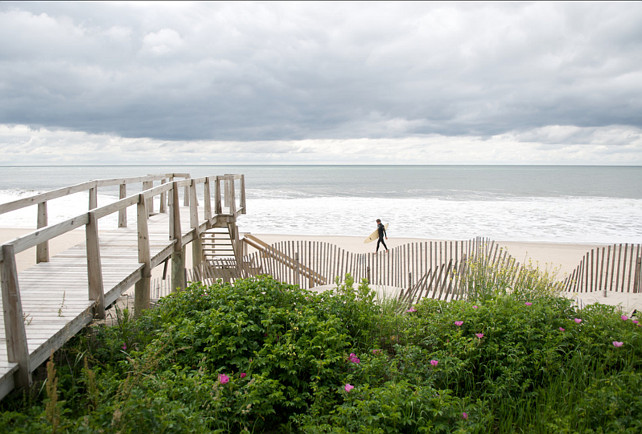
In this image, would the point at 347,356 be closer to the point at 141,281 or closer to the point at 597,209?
the point at 141,281

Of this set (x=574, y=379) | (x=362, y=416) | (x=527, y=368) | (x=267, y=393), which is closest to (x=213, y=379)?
(x=267, y=393)

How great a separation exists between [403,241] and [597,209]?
1028 inches

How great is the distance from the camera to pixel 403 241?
24.0m

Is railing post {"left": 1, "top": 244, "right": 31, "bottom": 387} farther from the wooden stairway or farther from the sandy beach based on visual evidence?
the sandy beach

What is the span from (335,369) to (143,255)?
396 cm

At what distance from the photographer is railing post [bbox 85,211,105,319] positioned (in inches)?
204

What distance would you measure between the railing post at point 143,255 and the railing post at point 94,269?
4.14ft

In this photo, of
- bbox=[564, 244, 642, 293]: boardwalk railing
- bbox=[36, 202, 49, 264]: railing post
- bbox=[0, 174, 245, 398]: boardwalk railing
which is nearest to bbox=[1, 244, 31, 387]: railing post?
bbox=[0, 174, 245, 398]: boardwalk railing

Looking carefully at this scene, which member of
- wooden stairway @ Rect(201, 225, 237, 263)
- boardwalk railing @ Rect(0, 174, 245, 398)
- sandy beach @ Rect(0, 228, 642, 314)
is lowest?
sandy beach @ Rect(0, 228, 642, 314)

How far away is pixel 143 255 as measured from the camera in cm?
697

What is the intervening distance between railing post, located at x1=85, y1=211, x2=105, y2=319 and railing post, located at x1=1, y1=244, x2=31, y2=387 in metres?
1.44

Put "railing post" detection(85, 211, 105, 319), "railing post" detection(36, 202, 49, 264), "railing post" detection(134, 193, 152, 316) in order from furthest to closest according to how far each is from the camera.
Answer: "railing post" detection(36, 202, 49, 264)
"railing post" detection(134, 193, 152, 316)
"railing post" detection(85, 211, 105, 319)

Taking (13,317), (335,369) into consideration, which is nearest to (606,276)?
(335,369)

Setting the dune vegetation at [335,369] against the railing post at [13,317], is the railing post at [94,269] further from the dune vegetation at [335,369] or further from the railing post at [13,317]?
the railing post at [13,317]
